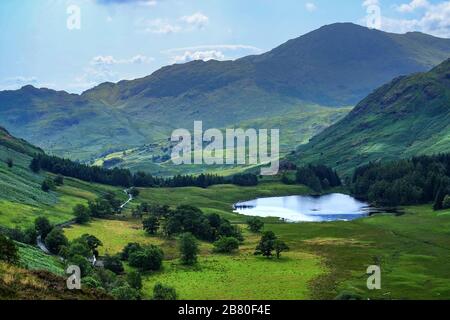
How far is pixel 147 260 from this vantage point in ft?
416

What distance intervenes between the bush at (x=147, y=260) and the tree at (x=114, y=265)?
4.70 metres

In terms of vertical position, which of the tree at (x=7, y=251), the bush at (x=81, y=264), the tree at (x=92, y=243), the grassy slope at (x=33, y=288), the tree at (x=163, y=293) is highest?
the grassy slope at (x=33, y=288)

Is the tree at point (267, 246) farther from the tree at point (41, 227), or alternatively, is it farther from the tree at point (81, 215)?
the tree at point (81, 215)

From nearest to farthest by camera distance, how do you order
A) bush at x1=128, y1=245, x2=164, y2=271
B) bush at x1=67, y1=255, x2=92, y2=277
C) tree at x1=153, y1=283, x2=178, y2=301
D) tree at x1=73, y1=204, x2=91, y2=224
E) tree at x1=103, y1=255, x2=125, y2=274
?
tree at x1=153, y1=283, x2=178, y2=301, bush at x1=67, y1=255, x2=92, y2=277, tree at x1=103, y1=255, x2=125, y2=274, bush at x1=128, y1=245, x2=164, y2=271, tree at x1=73, y1=204, x2=91, y2=224

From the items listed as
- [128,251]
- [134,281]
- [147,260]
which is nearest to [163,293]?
[134,281]

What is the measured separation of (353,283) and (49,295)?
82226mm

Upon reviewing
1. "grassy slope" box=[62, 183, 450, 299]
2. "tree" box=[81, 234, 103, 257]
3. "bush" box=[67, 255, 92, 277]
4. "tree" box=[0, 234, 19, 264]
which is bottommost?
"grassy slope" box=[62, 183, 450, 299]

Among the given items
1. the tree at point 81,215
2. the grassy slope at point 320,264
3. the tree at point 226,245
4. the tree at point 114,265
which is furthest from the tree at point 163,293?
the tree at point 81,215

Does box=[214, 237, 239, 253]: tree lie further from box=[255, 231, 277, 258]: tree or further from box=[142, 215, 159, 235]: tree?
box=[142, 215, 159, 235]: tree

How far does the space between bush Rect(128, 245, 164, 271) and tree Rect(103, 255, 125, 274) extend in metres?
4.70

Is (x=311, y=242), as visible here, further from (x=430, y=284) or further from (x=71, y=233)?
(x=71, y=233)

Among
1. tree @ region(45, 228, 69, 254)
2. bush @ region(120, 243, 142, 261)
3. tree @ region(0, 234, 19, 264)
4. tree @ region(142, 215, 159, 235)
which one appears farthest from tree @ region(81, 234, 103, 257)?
tree @ region(0, 234, 19, 264)

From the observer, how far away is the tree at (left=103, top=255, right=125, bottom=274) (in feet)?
400

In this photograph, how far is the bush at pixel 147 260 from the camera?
416 ft
